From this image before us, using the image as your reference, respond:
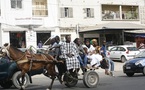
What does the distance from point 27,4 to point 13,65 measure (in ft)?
78.7

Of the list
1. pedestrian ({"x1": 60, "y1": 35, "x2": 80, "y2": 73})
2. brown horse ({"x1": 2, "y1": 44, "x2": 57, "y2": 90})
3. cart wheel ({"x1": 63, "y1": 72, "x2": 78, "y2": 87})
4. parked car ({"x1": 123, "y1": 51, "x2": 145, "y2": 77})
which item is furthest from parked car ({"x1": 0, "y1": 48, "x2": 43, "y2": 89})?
parked car ({"x1": 123, "y1": 51, "x2": 145, "y2": 77})

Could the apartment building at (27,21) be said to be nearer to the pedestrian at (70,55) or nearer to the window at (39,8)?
the window at (39,8)

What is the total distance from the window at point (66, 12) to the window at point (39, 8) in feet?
5.94

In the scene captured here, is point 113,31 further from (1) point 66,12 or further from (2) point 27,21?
(2) point 27,21

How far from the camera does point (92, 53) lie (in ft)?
51.4

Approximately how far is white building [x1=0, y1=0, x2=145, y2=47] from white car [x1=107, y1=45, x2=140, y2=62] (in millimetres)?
3996

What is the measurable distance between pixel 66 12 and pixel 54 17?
1.67 meters

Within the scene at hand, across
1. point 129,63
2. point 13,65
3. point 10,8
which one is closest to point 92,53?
point 13,65

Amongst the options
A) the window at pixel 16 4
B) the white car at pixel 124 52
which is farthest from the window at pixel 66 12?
the white car at pixel 124 52

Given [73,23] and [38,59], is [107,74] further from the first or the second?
[73,23]

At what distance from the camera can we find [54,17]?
39625mm

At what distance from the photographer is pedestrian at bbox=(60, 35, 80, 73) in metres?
13.6

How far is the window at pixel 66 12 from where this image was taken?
4016 cm

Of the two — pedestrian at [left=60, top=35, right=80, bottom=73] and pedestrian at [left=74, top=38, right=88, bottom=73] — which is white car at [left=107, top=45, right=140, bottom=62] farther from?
pedestrian at [left=60, top=35, right=80, bottom=73]
